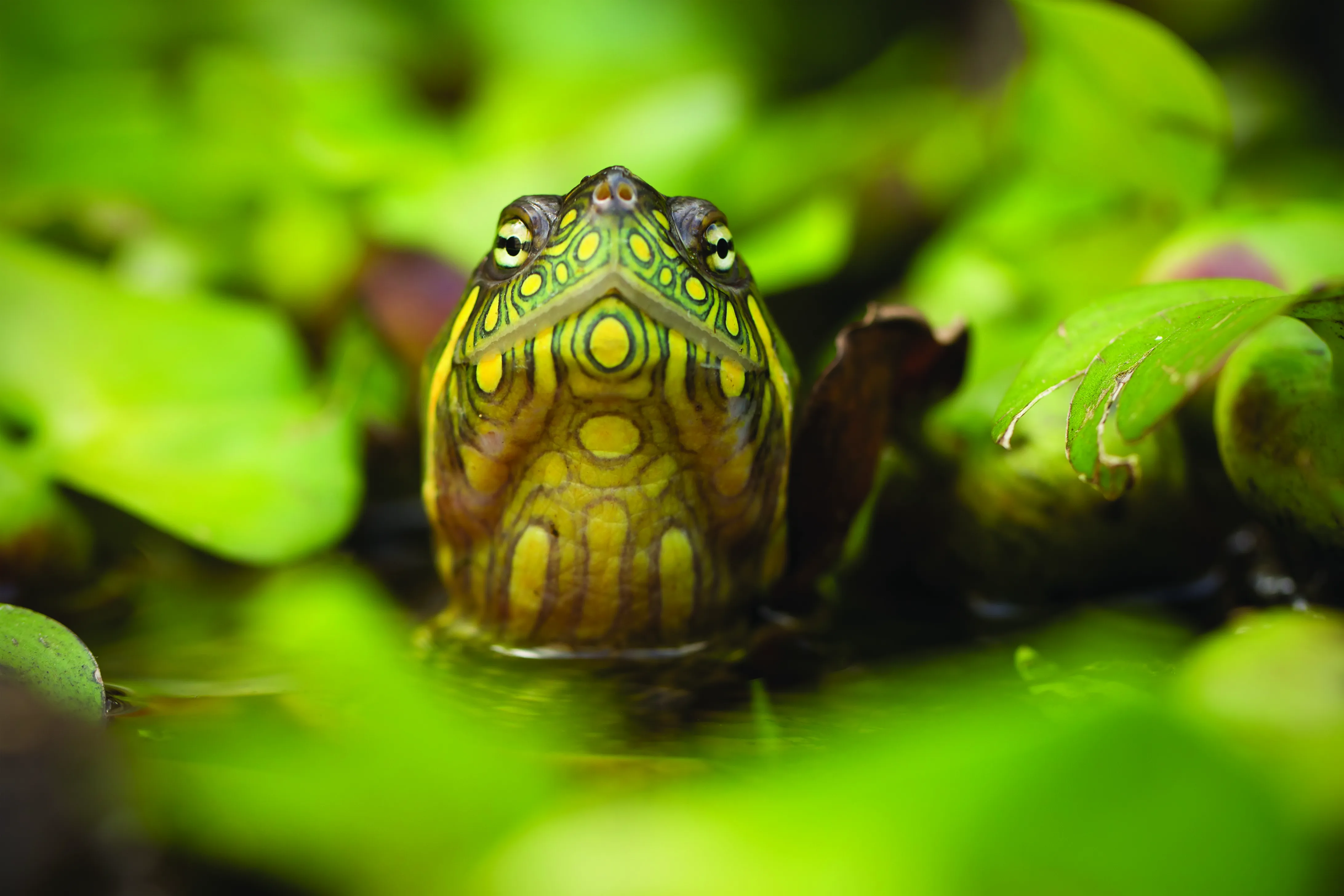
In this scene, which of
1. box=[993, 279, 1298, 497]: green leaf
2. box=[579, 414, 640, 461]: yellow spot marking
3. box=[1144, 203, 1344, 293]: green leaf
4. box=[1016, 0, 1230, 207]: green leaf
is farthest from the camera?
box=[1016, 0, 1230, 207]: green leaf

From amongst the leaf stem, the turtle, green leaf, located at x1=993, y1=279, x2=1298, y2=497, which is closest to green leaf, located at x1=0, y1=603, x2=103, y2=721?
the turtle

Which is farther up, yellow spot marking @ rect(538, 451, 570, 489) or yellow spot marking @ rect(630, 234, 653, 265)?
yellow spot marking @ rect(630, 234, 653, 265)

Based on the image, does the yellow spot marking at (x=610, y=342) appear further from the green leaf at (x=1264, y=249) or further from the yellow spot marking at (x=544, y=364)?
the green leaf at (x=1264, y=249)

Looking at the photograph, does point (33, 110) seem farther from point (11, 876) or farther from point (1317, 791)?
point (1317, 791)

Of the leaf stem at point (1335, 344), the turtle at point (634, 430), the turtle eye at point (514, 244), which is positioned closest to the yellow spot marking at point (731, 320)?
the turtle at point (634, 430)

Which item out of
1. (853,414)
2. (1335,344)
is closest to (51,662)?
(853,414)

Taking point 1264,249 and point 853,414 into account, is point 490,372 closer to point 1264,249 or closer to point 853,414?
point 853,414

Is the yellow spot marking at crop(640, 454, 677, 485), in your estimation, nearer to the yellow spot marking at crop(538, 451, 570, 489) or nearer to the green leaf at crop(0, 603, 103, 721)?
the yellow spot marking at crop(538, 451, 570, 489)

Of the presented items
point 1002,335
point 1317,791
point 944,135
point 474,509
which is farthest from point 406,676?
point 944,135
